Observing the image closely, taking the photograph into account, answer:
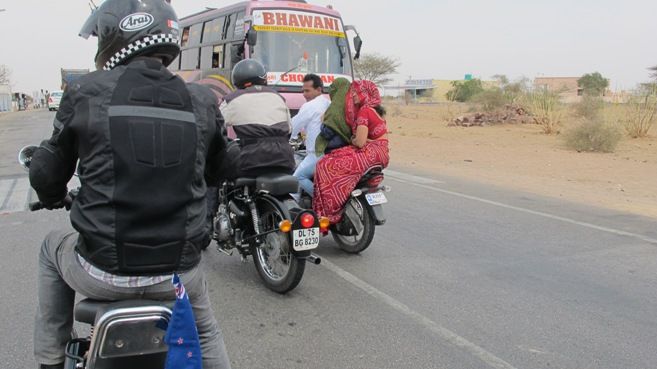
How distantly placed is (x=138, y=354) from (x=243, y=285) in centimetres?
304

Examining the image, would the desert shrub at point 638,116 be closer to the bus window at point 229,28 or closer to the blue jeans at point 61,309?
the bus window at point 229,28

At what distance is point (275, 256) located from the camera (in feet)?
16.1

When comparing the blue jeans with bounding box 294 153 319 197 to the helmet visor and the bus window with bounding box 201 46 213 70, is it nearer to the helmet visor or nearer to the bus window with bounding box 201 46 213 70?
the helmet visor

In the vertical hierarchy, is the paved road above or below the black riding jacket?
below

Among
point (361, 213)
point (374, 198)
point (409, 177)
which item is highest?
point (374, 198)

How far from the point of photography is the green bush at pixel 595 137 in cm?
1791

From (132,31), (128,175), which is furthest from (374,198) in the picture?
(128,175)

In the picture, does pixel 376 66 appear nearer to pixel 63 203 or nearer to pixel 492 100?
pixel 492 100

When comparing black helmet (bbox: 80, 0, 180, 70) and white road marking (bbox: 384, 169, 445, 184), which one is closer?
black helmet (bbox: 80, 0, 180, 70)

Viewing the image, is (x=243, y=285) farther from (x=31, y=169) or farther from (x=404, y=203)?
(x=404, y=203)

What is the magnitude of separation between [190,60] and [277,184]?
45.7 feet

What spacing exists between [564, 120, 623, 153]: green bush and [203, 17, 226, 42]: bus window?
11348mm

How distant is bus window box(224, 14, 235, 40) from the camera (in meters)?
14.9

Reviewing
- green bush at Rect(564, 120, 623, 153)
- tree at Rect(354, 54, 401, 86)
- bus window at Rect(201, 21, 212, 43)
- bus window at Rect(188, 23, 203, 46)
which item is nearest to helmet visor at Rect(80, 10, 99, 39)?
bus window at Rect(201, 21, 212, 43)
